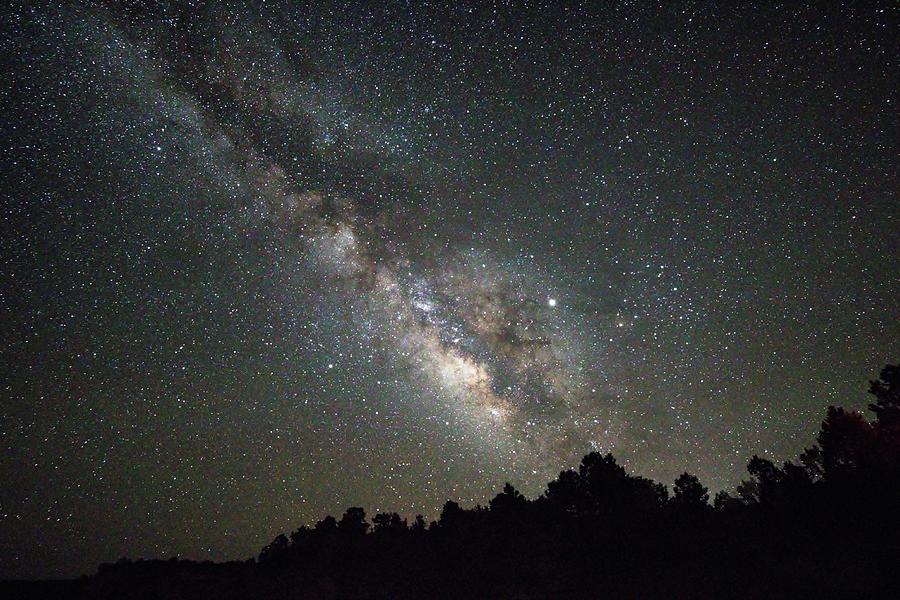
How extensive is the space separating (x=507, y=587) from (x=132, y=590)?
913 inches

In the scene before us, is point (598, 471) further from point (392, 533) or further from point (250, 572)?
point (250, 572)

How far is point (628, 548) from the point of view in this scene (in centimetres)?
3020

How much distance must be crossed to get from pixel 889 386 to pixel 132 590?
55052 millimetres

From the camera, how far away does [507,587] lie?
2894 cm

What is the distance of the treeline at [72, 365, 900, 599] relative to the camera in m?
24.2

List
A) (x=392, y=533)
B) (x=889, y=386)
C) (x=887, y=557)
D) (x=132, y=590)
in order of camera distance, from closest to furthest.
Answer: (x=887, y=557)
(x=132, y=590)
(x=889, y=386)
(x=392, y=533)

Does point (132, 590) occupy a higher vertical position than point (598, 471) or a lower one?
lower

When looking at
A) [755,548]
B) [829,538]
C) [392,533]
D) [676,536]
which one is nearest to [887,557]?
[829,538]

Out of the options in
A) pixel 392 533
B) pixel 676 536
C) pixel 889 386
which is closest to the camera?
pixel 676 536

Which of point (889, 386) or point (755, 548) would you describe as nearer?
point (755, 548)

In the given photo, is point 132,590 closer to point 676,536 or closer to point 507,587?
point 507,587

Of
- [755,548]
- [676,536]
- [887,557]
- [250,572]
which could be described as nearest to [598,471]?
[676,536]

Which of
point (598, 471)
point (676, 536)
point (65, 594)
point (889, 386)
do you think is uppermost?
point (889, 386)

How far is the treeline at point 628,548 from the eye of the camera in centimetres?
2423
